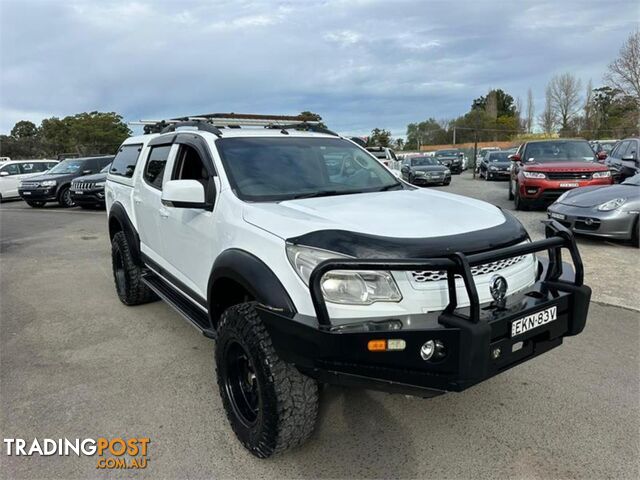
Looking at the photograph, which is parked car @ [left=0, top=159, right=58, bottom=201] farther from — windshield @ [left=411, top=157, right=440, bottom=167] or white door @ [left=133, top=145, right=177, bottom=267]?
white door @ [left=133, top=145, right=177, bottom=267]

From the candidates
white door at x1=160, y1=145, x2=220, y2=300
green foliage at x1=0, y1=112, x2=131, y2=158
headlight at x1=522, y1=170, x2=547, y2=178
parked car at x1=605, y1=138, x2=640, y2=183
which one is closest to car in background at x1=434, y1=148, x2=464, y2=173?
parked car at x1=605, y1=138, x2=640, y2=183

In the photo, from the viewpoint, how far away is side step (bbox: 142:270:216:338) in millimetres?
3376

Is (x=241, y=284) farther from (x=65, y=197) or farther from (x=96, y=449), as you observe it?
(x=65, y=197)

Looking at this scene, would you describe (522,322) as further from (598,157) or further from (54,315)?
(598,157)

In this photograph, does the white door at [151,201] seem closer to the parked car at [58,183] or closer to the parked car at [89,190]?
the parked car at [89,190]

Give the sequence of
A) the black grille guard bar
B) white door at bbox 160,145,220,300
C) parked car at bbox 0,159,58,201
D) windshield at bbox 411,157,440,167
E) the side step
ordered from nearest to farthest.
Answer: the black grille guard bar < white door at bbox 160,145,220,300 < the side step < parked car at bbox 0,159,58,201 < windshield at bbox 411,157,440,167

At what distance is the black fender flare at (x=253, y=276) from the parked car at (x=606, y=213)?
629 cm

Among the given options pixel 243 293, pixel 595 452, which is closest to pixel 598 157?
pixel 595 452

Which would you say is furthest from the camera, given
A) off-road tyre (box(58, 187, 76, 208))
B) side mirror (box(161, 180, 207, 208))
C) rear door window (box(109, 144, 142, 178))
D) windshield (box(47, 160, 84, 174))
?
windshield (box(47, 160, 84, 174))

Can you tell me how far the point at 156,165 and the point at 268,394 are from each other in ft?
9.37

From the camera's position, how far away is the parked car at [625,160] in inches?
417

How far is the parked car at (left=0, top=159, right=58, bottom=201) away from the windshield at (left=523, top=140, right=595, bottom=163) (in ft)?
63.0

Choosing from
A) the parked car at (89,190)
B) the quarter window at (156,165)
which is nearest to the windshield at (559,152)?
the quarter window at (156,165)

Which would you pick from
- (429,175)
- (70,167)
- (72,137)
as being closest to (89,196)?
(70,167)
